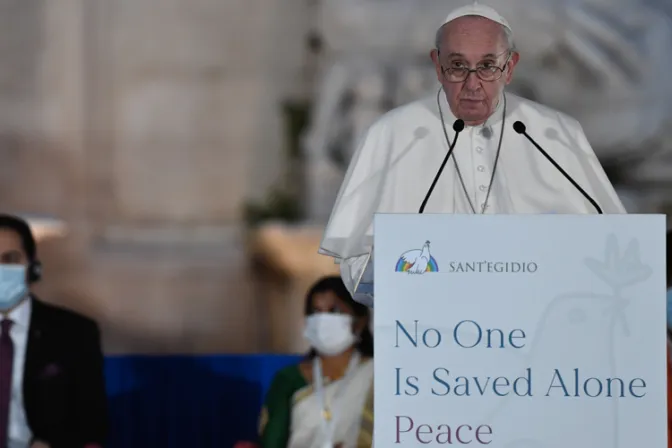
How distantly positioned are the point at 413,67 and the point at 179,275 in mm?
2588

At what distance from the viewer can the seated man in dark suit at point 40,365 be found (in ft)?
17.6

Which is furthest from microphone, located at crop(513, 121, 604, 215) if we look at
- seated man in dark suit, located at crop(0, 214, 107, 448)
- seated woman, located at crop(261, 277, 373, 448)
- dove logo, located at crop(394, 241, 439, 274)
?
seated man in dark suit, located at crop(0, 214, 107, 448)

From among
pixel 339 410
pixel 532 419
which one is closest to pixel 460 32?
pixel 532 419

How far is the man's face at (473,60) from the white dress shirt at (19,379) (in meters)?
2.49

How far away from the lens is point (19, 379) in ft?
17.7

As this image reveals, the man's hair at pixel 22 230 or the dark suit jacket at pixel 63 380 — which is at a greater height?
the man's hair at pixel 22 230

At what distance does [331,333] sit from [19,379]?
4.15ft

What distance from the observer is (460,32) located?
3627 millimetres

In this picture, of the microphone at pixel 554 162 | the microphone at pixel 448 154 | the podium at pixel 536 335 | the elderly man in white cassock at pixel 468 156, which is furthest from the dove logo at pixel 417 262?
the microphone at pixel 554 162

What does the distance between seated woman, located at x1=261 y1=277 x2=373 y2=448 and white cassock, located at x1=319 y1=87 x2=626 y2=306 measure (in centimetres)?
178

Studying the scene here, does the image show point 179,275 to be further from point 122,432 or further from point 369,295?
point 369,295

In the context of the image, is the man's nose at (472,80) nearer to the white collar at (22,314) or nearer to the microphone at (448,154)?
the microphone at (448,154)

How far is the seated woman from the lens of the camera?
539 centimetres

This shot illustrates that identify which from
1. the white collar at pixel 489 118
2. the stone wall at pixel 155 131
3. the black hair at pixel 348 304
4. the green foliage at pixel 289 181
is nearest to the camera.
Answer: the white collar at pixel 489 118
